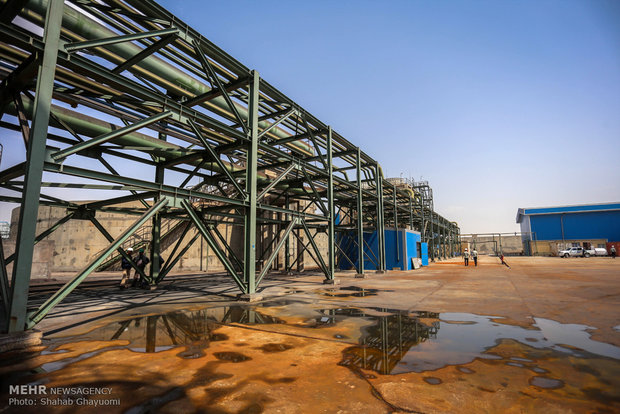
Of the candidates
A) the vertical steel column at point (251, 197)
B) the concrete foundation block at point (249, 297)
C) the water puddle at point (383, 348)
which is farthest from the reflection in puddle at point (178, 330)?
the vertical steel column at point (251, 197)

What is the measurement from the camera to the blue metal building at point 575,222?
4712 cm

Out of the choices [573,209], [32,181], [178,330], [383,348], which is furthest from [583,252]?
[32,181]

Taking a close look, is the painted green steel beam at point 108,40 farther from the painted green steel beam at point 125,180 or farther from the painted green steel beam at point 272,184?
the painted green steel beam at point 272,184

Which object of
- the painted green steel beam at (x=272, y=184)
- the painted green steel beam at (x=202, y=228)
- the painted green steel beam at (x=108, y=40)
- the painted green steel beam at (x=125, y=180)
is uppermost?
the painted green steel beam at (x=108, y=40)

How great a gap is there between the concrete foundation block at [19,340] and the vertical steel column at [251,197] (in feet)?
15.9

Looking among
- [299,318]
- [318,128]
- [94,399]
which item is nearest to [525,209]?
[318,128]

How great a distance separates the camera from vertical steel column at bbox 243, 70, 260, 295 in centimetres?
874

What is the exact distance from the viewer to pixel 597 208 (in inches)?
1886

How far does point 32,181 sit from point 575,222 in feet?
222

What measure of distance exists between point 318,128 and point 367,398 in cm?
1270

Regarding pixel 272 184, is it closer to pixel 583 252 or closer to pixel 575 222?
pixel 583 252

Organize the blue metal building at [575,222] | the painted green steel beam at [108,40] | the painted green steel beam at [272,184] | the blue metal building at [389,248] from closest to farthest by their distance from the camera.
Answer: the painted green steel beam at [108,40]
the painted green steel beam at [272,184]
the blue metal building at [389,248]
the blue metal building at [575,222]

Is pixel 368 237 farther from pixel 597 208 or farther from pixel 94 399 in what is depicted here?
pixel 597 208

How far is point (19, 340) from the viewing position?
4.27 metres
